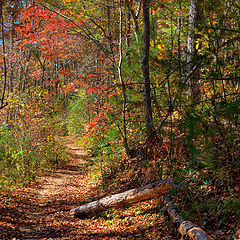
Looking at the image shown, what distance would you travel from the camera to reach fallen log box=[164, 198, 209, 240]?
10.9 feet

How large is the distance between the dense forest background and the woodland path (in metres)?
0.59

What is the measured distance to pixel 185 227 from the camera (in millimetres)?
3666

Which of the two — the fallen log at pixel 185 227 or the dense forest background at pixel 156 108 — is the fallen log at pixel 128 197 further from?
the fallen log at pixel 185 227

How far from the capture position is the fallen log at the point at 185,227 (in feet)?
10.9

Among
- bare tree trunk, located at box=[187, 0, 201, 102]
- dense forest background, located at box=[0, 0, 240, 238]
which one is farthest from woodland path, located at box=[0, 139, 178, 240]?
bare tree trunk, located at box=[187, 0, 201, 102]

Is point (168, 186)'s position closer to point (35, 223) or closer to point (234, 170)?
point (234, 170)

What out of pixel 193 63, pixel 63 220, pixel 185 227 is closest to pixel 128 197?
pixel 63 220

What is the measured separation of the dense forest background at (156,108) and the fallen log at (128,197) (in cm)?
27

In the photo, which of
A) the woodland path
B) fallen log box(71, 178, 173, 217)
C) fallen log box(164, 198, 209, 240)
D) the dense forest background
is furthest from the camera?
fallen log box(71, 178, 173, 217)

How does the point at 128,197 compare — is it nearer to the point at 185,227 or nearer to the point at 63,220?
the point at 63,220

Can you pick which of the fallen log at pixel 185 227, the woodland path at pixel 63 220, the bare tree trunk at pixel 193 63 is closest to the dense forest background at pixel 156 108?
the bare tree trunk at pixel 193 63

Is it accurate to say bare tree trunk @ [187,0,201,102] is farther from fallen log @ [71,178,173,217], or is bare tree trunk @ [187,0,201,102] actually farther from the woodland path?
the woodland path

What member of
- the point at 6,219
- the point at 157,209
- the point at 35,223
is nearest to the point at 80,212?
the point at 35,223

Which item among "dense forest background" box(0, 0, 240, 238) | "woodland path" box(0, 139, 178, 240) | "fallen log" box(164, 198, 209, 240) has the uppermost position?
"dense forest background" box(0, 0, 240, 238)
